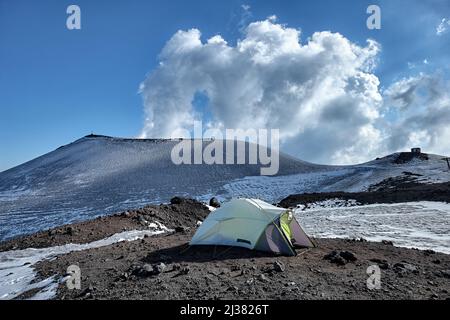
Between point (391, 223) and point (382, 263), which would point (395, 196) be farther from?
point (382, 263)

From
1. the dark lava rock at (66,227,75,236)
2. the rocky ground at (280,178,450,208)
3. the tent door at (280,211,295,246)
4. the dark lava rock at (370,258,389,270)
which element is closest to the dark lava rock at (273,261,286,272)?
the tent door at (280,211,295,246)

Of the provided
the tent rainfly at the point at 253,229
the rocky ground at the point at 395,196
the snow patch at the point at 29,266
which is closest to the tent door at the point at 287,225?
the tent rainfly at the point at 253,229

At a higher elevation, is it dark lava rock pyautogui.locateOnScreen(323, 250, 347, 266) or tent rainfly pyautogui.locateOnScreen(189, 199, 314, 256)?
tent rainfly pyautogui.locateOnScreen(189, 199, 314, 256)

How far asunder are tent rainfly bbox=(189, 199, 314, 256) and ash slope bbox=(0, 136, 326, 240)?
18508mm

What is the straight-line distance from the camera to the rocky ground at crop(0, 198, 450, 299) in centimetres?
725

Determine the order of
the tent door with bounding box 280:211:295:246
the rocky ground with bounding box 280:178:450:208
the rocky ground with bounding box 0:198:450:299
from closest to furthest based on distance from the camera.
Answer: the rocky ground with bounding box 0:198:450:299 < the tent door with bounding box 280:211:295:246 < the rocky ground with bounding box 280:178:450:208

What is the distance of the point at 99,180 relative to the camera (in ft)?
159

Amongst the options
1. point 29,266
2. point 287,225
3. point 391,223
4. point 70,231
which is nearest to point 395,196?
point 391,223

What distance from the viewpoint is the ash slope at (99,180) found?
31406 mm

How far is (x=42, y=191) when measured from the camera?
44156mm

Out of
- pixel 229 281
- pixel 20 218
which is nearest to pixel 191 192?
pixel 20 218

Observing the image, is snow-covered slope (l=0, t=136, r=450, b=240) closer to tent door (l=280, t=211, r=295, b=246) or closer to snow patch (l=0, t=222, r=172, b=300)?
snow patch (l=0, t=222, r=172, b=300)
